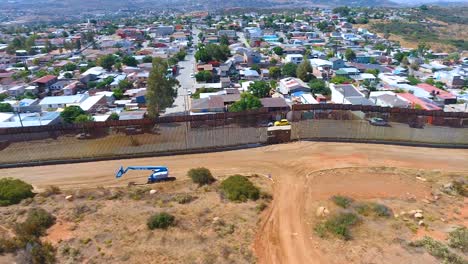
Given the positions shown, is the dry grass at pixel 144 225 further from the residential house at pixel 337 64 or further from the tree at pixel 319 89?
the residential house at pixel 337 64

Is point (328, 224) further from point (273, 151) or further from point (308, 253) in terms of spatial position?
point (273, 151)

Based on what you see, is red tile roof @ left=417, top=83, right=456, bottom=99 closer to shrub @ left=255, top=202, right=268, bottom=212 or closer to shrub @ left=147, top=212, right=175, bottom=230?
shrub @ left=255, top=202, right=268, bottom=212

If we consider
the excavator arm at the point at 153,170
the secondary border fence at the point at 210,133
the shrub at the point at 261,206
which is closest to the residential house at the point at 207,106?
the secondary border fence at the point at 210,133

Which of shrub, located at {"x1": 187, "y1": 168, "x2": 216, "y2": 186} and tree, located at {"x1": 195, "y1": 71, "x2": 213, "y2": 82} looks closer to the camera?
shrub, located at {"x1": 187, "y1": 168, "x2": 216, "y2": 186}

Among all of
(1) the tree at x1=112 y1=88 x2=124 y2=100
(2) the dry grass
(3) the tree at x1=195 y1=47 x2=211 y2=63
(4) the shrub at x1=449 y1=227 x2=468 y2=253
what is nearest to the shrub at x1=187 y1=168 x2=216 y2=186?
(2) the dry grass

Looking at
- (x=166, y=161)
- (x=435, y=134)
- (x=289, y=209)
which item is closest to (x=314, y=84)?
(x=435, y=134)
